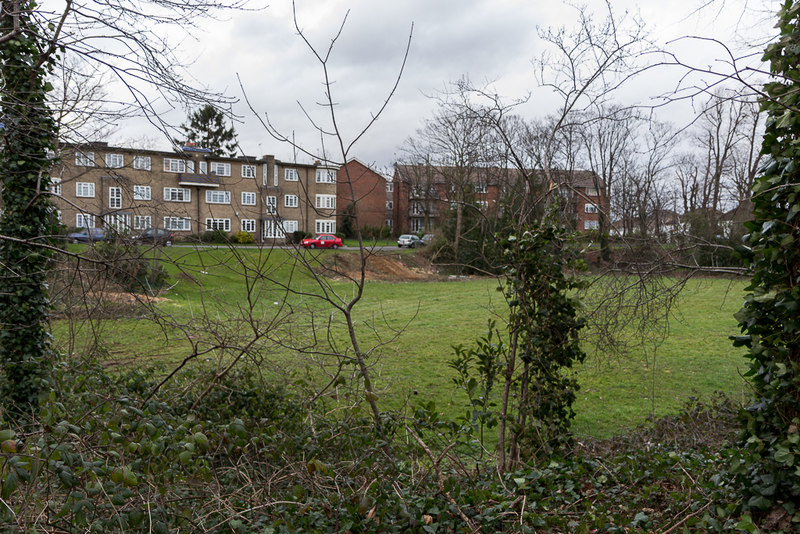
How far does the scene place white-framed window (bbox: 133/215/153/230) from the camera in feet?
20.7

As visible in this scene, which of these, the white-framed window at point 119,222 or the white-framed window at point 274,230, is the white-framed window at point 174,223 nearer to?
the white-framed window at point 119,222

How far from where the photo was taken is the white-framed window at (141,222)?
20.7ft

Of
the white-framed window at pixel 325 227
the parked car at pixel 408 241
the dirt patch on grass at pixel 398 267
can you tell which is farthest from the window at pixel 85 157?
the white-framed window at pixel 325 227

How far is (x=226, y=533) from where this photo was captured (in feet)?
10.8

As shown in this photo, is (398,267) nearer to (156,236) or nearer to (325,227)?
(325,227)

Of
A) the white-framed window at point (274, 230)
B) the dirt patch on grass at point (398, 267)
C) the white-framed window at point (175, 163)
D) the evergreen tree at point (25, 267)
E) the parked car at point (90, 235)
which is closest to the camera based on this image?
the white-framed window at point (274, 230)

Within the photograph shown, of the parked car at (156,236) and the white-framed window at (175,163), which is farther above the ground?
the white-framed window at (175,163)

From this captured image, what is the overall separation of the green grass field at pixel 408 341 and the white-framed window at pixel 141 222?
564 millimetres

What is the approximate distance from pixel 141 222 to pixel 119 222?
0.69m

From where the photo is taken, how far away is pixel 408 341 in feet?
57.2

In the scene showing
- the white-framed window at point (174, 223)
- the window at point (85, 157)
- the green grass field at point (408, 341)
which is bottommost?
the green grass field at point (408, 341)

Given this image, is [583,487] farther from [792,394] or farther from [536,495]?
[792,394]

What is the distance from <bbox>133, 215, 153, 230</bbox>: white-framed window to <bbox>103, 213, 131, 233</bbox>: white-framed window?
0.09 metres

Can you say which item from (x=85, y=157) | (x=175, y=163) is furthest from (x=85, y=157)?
(x=175, y=163)
